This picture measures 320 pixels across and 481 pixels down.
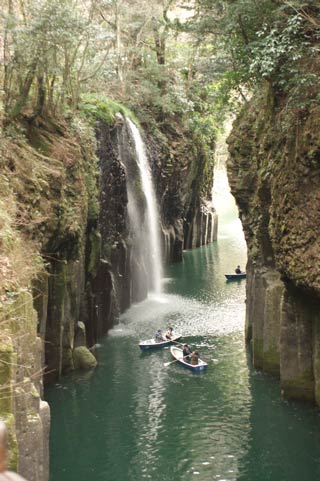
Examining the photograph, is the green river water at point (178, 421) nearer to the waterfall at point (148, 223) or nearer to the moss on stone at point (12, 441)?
the moss on stone at point (12, 441)

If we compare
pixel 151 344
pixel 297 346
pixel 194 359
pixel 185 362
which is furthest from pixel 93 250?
pixel 297 346

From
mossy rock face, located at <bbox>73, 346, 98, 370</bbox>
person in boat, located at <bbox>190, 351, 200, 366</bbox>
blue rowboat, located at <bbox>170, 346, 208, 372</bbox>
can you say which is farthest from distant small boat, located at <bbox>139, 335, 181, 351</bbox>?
person in boat, located at <bbox>190, 351, 200, 366</bbox>

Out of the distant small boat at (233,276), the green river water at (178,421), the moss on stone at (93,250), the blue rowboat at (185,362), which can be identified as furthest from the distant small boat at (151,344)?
the distant small boat at (233,276)

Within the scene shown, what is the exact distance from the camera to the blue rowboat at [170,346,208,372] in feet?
87.1

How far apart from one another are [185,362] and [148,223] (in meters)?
20.7

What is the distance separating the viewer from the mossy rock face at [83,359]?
1070 inches

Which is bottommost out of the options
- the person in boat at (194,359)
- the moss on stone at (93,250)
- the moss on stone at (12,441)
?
the person in boat at (194,359)

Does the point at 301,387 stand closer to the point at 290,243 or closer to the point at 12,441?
the point at 290,243

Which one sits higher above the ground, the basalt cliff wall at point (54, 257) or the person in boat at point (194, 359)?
the basalt cliff wall at point (54, 257)

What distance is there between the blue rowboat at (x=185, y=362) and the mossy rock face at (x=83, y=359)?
384cm

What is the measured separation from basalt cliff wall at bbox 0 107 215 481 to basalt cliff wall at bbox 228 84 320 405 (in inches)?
330

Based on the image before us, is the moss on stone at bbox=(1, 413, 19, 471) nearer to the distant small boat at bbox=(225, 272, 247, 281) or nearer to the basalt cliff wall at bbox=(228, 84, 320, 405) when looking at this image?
the basalt cliff wall at bbox=(228, 84, 320, 405)

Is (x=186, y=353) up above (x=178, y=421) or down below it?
above

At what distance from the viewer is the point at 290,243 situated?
2192cm
